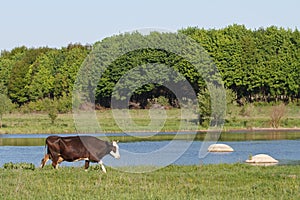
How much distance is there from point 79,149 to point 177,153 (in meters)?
14.7

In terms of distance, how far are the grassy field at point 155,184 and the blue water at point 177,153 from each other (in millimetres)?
7057

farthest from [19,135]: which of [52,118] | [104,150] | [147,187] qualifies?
[147,187]

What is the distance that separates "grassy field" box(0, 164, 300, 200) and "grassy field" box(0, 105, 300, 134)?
116ft

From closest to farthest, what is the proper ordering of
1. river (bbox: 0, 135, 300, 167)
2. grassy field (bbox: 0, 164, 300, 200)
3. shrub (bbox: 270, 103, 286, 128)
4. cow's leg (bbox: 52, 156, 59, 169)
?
grassy field (bbox: 0, 164, 300, 200), cow's leg (bbox: 52, 156, 59, 169), river (bbox: 0, 135, 300, 167), shrub (bbox: 270, 103, 286, 128)

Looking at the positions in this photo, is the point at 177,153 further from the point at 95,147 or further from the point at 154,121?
the point at 154,121

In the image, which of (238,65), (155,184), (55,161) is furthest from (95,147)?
(238,65)

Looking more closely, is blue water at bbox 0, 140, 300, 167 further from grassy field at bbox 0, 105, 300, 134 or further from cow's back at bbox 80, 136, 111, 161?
grassy field at bbox 0, 105, 300, 134

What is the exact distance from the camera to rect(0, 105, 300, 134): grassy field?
5885 cm

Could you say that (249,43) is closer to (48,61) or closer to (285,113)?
(285,113)

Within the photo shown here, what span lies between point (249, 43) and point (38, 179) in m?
63.6

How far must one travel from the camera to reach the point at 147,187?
16703mm

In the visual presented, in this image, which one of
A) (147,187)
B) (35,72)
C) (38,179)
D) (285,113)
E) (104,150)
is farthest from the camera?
(35,72)

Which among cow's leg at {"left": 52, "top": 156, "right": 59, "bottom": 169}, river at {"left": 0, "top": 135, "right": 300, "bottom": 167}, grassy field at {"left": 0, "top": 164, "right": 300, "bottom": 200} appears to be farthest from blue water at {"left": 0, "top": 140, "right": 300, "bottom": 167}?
grassy field at {"left": 0, "top": 164, "right": 300, "bottom": 200}

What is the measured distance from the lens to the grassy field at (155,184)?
1541 centimetres
